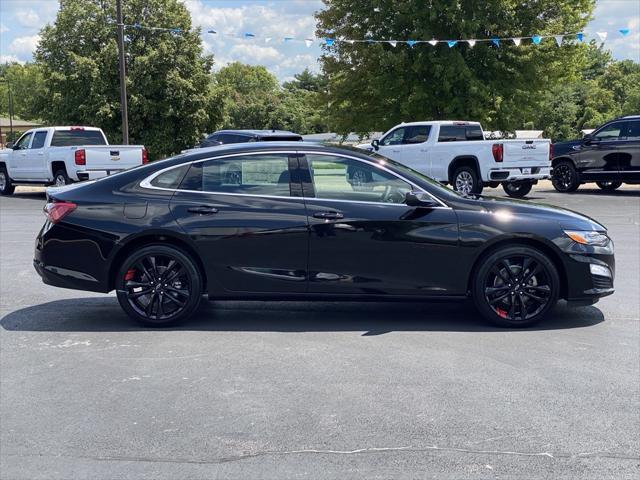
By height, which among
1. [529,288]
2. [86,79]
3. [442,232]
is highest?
[86,79]

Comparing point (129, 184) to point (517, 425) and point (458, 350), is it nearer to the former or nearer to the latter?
point (458, 350)

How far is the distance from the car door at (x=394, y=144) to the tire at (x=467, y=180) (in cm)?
181

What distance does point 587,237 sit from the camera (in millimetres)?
6680

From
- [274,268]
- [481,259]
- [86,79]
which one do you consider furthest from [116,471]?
[86,79]

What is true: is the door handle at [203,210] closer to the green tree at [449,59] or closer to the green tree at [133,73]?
the green tree at [449,59]

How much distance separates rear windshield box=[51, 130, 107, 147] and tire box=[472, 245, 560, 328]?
16.4 m

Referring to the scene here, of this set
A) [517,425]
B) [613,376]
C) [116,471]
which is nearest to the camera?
[116,471]

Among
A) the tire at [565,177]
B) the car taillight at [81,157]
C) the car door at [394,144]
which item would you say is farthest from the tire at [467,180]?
the car taillight at [81,157]

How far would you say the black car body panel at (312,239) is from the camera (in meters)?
6.57

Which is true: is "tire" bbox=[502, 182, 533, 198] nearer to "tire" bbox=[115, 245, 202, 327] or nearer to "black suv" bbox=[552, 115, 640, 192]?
"black suv" bbox=[552, 115, 640, 192]

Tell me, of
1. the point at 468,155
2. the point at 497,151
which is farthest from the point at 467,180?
the point at 497,151

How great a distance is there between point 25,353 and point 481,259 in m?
3.82

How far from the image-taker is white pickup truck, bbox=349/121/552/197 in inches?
734

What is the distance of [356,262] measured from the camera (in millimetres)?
6578
